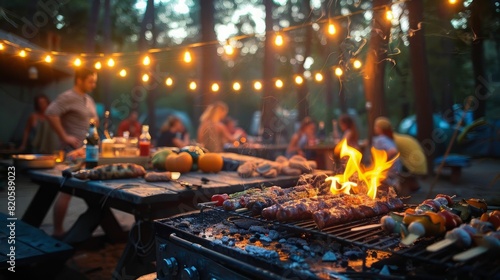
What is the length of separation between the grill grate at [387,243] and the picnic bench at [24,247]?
199cm

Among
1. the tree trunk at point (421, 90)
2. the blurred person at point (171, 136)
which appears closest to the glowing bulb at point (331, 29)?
the blurred person at point (171, 136)

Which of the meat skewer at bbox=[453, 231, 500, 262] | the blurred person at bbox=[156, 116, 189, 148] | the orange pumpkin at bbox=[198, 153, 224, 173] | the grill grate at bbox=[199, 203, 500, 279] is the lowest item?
the grill grate at bbox=[199, 203, 500, 279]

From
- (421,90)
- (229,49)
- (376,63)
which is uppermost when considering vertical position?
(229,49)

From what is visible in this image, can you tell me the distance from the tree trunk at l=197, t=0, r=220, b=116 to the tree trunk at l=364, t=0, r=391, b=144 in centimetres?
557

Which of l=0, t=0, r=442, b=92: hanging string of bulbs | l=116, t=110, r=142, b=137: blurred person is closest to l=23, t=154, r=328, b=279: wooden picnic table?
l=0, t=0, r=442, b=92: hanging string of bulbs

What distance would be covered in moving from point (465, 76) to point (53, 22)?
18936 mm

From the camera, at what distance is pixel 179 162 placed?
482 cm

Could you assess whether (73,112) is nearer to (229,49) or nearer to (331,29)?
(229,49)

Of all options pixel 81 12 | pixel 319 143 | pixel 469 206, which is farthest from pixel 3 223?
pixel 81 12

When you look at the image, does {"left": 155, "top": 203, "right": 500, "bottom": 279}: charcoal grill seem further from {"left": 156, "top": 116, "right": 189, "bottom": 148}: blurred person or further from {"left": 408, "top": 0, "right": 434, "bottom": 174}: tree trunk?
{"left": 408, "top": 0, "right": 434, "bottom": 174}: tree trunk

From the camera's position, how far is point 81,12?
1908cm

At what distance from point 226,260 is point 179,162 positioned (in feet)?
8.78

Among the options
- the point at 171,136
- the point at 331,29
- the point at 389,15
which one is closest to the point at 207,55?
the point at 171,136

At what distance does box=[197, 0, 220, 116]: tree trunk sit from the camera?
14375mm
